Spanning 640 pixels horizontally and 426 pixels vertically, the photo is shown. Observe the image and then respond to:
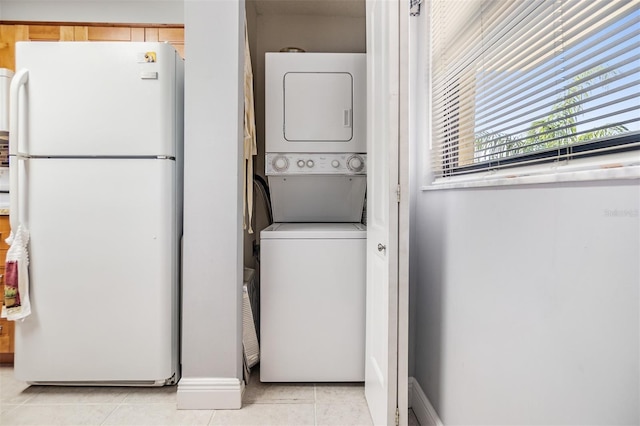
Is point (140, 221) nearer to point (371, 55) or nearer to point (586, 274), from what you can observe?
point (371, 55)

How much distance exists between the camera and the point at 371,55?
1.68 meters

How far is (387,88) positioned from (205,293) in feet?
4.23

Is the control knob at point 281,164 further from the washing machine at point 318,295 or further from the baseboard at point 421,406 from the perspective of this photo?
the baseboard at point 421,406

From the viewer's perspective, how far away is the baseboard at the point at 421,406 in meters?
1.44

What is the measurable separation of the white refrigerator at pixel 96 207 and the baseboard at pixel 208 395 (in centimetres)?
18

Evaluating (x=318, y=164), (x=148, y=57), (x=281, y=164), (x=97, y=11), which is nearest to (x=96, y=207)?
(x=148, y=57)

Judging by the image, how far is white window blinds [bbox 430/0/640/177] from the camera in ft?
2.16

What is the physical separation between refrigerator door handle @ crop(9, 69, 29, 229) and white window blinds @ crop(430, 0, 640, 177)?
208cm

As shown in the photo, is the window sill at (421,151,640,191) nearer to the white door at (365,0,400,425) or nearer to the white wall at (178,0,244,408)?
the white door at (365,0,400,425)

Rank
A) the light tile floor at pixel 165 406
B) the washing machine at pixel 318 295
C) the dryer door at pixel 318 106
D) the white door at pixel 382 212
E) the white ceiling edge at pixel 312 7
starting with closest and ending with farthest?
the white door at pixel 382 212
the light tile floor at pixel 165 406
the washing machine at pixel 318 295
the dryer door at pixel 318 106
the white ceiling edge at pixel 312 7

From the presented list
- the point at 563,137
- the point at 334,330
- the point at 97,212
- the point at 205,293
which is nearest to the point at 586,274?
the point at 563,137

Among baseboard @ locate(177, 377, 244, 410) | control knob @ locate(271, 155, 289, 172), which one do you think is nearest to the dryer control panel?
control knob @ locate(271, 155, 289, 172)

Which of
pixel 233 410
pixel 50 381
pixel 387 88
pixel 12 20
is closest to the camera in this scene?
pixel 387 88

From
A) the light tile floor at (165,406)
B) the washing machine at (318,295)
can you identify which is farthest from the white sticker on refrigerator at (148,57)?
the light tile floor at (165,406)
